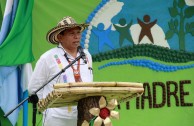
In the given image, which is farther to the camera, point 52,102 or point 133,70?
point 133,70

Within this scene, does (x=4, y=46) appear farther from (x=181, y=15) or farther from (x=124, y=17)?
(x=181, y=15)

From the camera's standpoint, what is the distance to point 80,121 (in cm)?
348

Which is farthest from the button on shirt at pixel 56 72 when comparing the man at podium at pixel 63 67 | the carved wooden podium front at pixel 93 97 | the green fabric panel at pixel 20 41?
the green fabric panel at pixel 20 41

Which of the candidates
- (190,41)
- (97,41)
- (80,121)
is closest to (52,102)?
(80,121)

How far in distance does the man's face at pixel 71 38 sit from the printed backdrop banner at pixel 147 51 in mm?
1522

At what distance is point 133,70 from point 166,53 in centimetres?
42

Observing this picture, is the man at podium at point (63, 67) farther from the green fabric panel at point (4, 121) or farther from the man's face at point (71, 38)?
the green fabric panel at point (4, 121)

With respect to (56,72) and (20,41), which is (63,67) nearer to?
(56,72)

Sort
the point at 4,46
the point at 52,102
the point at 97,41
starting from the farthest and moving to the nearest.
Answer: the point at 97,41 < the point at 4,46 < the point at 52,102

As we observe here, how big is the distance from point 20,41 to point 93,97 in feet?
6.07

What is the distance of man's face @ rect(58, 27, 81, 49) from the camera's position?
4098mm

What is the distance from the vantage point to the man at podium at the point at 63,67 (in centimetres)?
401

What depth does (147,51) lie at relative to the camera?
19.2 feet

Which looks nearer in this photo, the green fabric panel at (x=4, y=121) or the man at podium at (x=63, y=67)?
the man at podium at (x=63, y=67)
